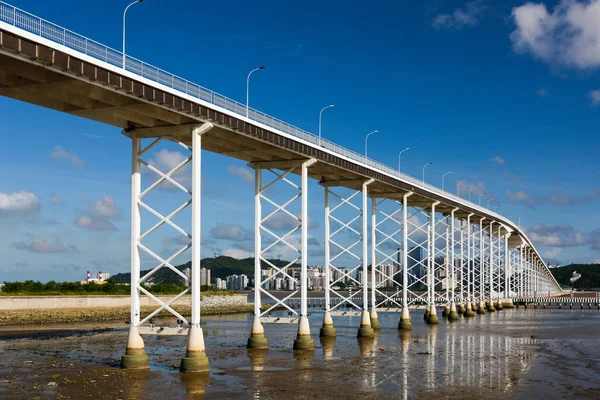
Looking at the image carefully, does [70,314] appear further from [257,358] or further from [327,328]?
[257,358]

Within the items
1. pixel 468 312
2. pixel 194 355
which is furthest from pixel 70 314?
pixel 194 355

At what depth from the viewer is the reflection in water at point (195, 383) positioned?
28092 mm

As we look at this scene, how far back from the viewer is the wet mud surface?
29.0 m

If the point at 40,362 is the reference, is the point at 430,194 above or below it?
above

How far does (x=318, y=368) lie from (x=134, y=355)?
9483 millimetres

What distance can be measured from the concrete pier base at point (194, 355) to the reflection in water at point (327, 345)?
400 inches

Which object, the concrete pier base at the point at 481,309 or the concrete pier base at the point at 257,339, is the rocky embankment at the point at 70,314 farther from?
the concrete pier base at the point at 481,309

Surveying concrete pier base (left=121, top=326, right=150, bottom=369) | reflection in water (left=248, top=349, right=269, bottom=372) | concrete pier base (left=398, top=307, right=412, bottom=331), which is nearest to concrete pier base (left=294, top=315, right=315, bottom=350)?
reflection in water (left=248, top=349, right=269, bottom=372)

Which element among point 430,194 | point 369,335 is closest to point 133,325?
point 369,335

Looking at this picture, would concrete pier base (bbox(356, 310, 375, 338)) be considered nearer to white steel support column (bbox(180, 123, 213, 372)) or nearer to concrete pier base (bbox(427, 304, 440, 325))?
concrete pier base (bbox(427, 304, 440, 325))

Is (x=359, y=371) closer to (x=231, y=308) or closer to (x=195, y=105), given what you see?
(x=195, y=105)

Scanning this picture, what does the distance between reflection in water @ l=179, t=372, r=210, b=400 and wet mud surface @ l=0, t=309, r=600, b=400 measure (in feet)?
0.15

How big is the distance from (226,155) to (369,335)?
19269mm

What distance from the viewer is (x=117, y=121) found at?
34.5 m
